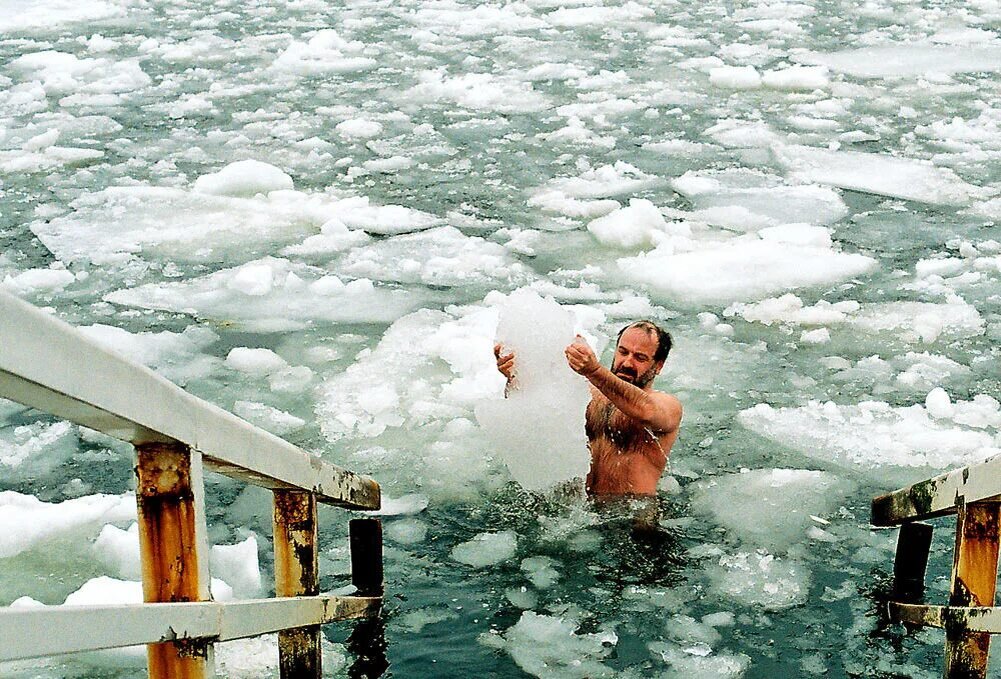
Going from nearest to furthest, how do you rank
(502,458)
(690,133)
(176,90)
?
1. (502,458)
2. (690,133)
3. (176,90)

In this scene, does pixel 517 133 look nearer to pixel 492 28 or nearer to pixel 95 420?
pixel 492 28

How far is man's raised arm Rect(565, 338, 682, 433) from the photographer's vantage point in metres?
3.42

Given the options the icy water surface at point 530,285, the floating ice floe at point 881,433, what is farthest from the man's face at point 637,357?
the floating ice floe at point 881,433

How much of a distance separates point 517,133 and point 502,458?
418 cm

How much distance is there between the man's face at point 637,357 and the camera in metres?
3.78

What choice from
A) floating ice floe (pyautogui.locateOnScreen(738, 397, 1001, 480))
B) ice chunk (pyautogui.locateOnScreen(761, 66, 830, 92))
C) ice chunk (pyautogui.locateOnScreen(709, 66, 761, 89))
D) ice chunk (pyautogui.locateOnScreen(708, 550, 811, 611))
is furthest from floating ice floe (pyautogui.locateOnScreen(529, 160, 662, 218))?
ice chunk (pyautogui.locateOnScreen(708, 550, 811, 611))

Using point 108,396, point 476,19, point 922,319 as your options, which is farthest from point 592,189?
point 108,396

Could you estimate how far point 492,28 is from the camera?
1053 cm

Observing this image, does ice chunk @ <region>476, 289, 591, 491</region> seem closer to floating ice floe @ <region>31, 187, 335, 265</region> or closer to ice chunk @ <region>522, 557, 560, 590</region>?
ice chunk @ <region>522, 557, 560, 590</region>

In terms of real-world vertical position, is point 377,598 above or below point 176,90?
below

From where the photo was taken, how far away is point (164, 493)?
138 cm

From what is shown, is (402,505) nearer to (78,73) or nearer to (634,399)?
(634,399)

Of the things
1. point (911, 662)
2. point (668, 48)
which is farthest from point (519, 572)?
point (668, 48)

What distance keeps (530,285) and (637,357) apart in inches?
60.6
